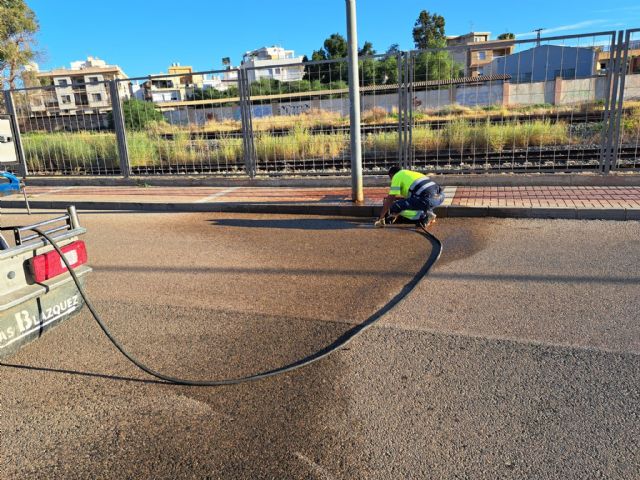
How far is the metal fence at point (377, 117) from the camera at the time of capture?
9.66 m

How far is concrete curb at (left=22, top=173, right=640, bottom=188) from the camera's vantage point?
9532 mm

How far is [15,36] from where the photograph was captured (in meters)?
24.6

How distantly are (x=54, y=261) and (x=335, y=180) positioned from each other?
8.17 m

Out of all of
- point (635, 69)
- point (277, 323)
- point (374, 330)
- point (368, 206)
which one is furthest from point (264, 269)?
point (635, 69)

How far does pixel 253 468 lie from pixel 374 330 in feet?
5.78

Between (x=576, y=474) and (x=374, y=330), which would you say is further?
(x=374, y=330)

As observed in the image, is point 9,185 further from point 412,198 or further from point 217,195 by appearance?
point 412,198

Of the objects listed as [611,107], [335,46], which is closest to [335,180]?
[611,107]

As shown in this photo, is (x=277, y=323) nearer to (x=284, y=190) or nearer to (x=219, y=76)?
(x=284, y=190)

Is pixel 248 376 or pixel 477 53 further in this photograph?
pixel 477 53

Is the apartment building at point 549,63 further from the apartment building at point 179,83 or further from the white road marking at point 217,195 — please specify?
the apartment building at point 179,83

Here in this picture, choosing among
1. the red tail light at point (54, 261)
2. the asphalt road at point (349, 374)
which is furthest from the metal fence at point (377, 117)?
the red tail light at point (54, 261)

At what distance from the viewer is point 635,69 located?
29.8 feet

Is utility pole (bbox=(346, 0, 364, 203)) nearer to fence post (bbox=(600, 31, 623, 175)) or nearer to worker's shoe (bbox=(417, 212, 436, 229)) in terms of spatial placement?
worker's shoe (bbox=(417, 212, 436, 229))
